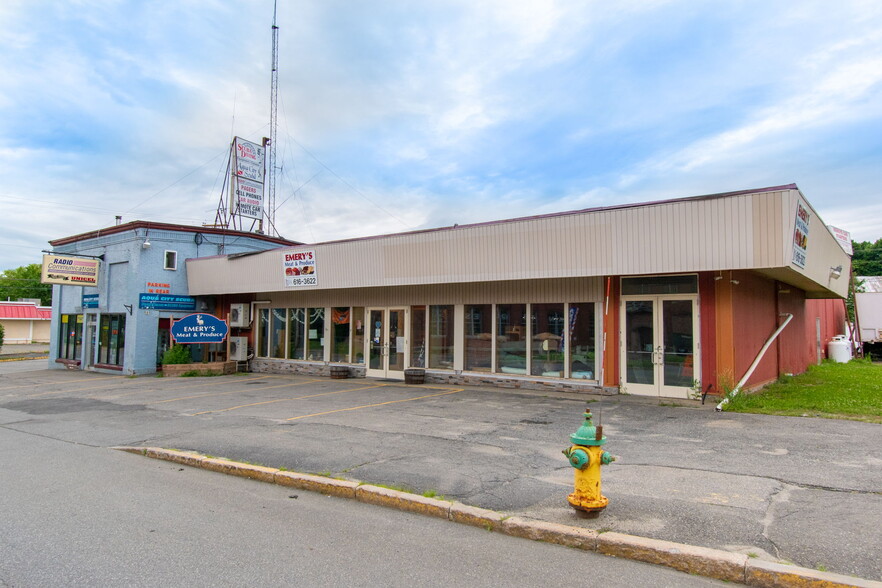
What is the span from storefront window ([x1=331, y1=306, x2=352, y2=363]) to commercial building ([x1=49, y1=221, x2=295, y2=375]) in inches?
191

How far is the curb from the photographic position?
3.97 meters

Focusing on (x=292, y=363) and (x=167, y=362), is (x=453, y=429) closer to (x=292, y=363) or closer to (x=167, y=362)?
(x=292, y=363)

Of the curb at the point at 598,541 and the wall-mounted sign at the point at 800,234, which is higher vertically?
the wall-mounted sign at the point at 800,234

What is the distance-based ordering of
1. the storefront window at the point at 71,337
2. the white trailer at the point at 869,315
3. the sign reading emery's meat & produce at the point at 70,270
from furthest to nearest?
the white trailer at the point at 869,315 < the storefront window at the point at 71,337 < the sign reading emery's meat & produce at the point at 70,270

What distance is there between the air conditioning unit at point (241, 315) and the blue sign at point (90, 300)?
19.6 ft

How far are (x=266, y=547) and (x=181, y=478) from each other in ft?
9.63

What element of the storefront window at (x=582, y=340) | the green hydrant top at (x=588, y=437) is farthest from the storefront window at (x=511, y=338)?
the green hydrant top at (x=588, y=437)

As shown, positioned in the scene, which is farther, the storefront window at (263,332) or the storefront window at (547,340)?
the storefront window at (263,332)

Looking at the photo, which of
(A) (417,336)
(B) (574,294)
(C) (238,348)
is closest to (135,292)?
(C) (238,348)

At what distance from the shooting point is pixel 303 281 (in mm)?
18406

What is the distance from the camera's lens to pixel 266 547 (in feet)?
15.4

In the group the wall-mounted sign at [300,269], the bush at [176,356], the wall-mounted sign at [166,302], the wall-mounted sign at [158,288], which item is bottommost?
the bush at [176,356]

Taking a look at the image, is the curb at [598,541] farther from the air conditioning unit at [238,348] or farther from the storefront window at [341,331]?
the air conditioning unit at [238,348]

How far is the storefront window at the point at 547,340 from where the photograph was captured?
14.5 metres
